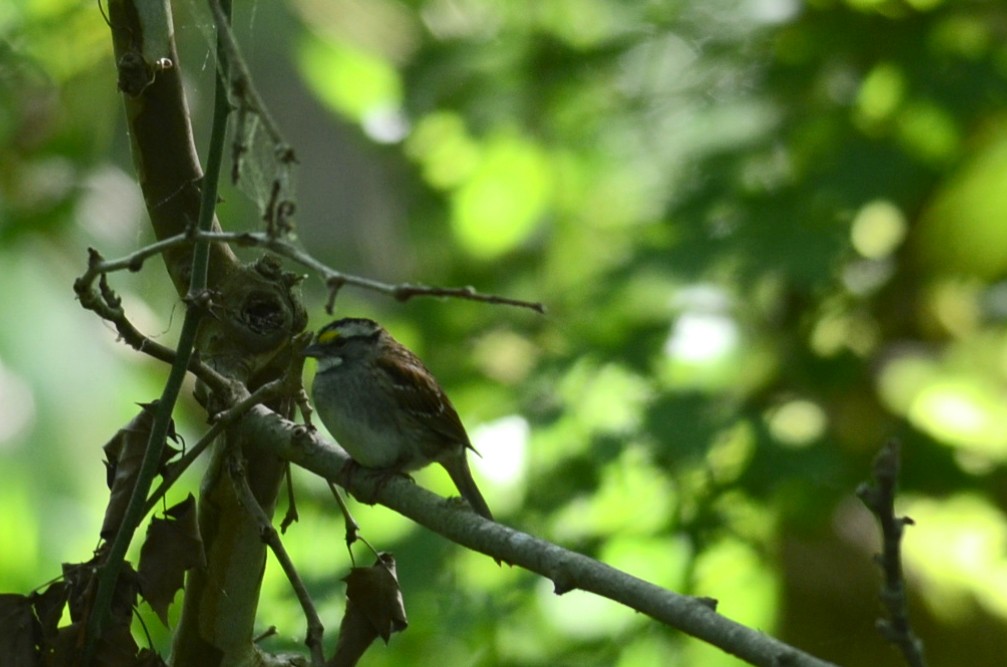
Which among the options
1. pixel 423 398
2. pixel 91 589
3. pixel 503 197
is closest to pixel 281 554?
pixel 91 589

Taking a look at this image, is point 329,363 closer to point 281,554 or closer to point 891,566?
point 281,554

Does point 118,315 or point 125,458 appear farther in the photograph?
point 125,458

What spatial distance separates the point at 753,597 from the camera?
4.05 m

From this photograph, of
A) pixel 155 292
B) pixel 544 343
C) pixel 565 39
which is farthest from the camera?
pixel 565 39

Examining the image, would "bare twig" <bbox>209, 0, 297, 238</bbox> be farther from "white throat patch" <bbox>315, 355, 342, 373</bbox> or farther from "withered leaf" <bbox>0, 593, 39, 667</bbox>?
"white throat patch" <bbox>315, 355, 342, 373</bbox>

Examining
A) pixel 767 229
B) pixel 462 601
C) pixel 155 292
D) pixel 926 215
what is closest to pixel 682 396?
pixel 767 229

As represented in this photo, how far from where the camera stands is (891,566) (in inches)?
51.3

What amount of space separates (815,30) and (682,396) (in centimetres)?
171

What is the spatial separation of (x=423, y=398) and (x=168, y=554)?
1.54 metres

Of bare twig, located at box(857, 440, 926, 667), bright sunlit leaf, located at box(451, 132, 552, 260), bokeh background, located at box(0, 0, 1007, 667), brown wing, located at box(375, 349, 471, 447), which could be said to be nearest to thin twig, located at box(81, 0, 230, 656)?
bare twig, located at box(857, 440, 926, 667)

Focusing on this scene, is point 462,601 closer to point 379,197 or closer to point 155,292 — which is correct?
point 155,292

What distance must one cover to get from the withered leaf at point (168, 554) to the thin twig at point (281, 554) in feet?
0.37

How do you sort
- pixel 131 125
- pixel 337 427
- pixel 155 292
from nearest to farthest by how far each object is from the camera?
pixel 131 125 → pixel 337 427 → pixel 155 292

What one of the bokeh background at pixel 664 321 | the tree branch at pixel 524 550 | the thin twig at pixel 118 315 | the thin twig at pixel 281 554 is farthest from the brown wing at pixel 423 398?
the thin twig at pixel 118 315
